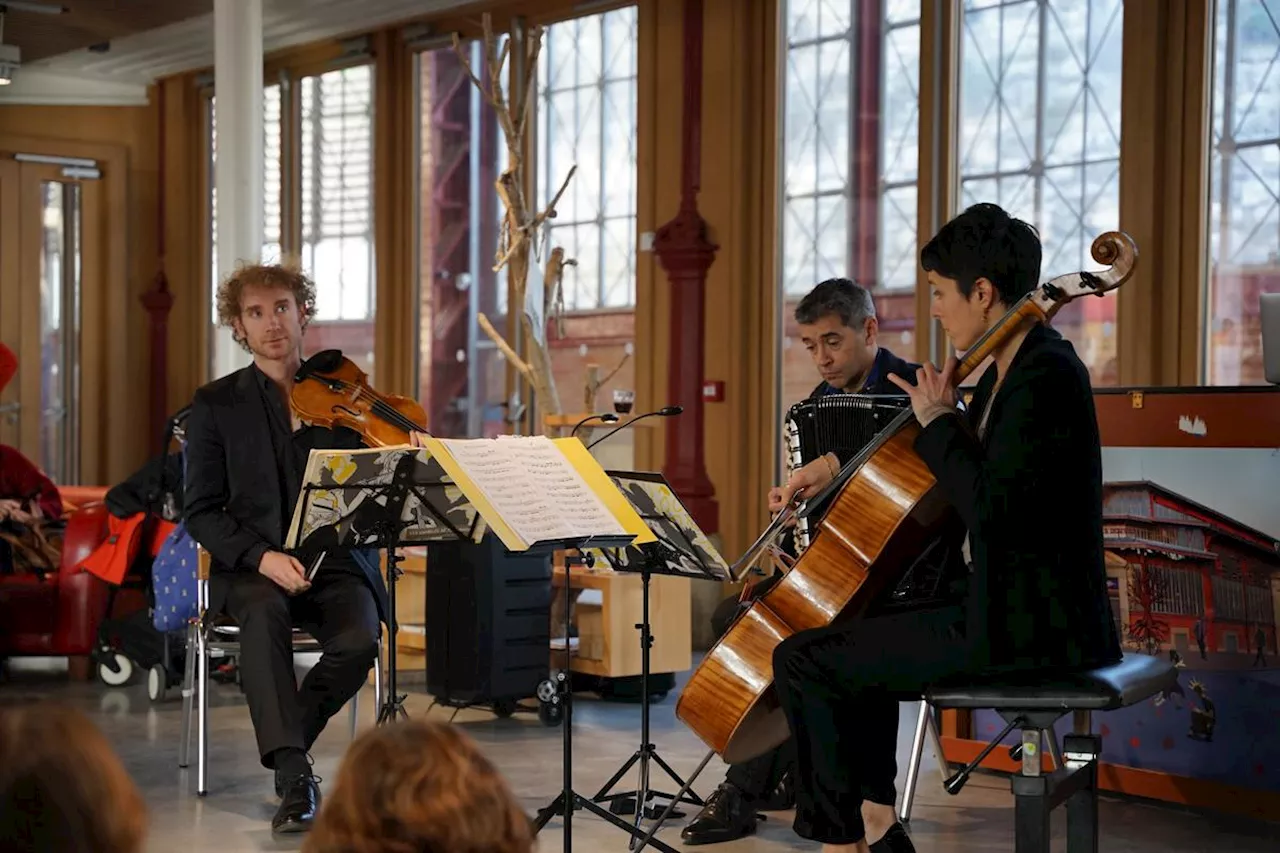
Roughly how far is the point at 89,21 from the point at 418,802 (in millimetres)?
8989

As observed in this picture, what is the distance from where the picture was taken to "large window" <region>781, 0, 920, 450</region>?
7277 millimetres

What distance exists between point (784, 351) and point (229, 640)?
3829 mm

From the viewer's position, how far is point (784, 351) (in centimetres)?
773

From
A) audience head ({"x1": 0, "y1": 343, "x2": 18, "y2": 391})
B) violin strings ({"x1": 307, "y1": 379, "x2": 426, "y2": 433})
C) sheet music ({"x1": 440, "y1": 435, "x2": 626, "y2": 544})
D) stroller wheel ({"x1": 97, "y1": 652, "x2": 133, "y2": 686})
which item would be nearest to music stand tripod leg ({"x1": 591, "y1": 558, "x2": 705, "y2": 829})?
sheet music ({"x1": 440, "y1": 435, "x2": 626, "y2": 544})

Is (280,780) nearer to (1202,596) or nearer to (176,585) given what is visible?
(176,585)

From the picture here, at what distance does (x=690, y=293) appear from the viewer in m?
7.86

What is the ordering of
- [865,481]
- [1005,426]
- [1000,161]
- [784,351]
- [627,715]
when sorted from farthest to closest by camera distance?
[784,351] < [1000,161] < [627,715] < [865,481] < [1005,426]

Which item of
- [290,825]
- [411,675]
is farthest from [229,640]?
[411,675]

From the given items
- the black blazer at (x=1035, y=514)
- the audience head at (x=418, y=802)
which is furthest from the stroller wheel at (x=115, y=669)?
the audience head at (x=418, y=802)

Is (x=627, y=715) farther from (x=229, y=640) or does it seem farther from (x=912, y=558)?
(x=912, y=558)

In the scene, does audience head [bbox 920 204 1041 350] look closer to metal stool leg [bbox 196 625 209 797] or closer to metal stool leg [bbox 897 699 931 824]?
metal stool leg [bbox 897 699 931 824]

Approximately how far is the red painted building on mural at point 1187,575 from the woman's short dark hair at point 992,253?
1.30 metres

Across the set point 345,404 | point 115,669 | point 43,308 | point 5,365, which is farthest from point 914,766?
point 43,308

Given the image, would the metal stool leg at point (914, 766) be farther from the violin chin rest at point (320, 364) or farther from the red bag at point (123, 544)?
the red bag at point (123, 544)
